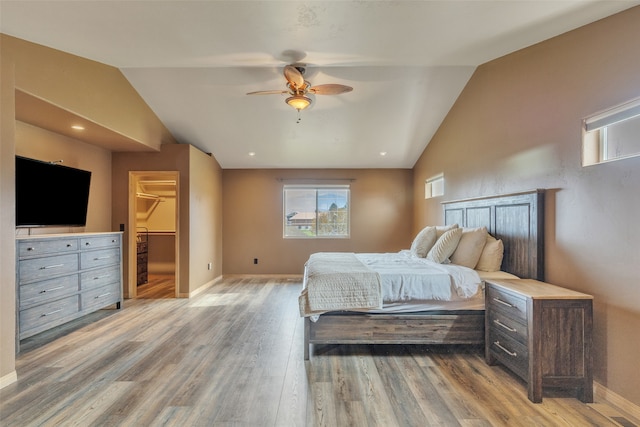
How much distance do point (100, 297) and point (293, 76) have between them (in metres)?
3.61

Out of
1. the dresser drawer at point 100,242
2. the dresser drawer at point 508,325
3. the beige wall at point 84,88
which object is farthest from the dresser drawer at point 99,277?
the dresser drawer at point 508,325

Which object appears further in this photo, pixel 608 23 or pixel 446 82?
pixel 446 82

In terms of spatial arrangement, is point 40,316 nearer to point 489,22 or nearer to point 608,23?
point 489,22

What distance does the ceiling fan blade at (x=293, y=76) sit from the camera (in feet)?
9.37

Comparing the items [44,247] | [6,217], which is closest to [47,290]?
[44,247]

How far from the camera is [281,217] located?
6438mm

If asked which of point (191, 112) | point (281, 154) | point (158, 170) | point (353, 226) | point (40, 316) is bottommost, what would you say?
point (40, 316)

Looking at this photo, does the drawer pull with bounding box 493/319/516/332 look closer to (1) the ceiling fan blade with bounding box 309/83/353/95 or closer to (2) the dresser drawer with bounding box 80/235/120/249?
(1) the ceiling fan blade with bounding box 309/83/353/95

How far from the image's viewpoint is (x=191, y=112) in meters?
4.49

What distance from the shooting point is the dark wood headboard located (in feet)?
8.67

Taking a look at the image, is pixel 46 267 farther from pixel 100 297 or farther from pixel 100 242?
pixel 100 297

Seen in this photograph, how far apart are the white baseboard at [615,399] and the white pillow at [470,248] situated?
1.27 m

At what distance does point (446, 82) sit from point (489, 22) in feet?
5.54

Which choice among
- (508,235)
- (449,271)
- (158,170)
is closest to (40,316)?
(158,170)
